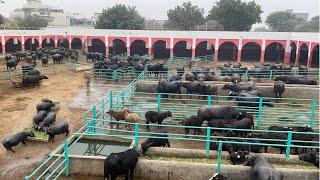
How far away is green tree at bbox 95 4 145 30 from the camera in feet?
181

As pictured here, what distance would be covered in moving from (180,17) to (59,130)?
53.2 metres

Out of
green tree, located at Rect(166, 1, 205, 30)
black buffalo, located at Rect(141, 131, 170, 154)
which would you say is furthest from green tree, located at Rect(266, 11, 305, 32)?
black buffalo, located at Rect(141, 131, 170, 154)

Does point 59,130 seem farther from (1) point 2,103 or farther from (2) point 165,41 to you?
(2) point 165,41

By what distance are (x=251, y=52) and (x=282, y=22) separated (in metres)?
49.6

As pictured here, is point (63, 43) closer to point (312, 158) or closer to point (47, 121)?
point (47, 121)

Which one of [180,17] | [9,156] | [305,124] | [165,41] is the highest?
[180,17]

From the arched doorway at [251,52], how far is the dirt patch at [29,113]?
71.8ft

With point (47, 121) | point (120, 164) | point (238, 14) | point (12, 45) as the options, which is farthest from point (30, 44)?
point (120, 164)

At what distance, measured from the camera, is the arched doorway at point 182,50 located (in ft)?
141

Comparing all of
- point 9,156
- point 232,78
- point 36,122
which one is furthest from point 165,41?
point 9,156

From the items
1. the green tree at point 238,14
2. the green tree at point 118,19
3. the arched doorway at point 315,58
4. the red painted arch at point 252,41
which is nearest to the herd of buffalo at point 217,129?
the arched doorway at point 315,58

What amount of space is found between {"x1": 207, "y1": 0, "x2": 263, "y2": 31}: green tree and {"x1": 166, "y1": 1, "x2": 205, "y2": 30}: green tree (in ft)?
27.7

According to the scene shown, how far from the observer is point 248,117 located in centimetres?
1333

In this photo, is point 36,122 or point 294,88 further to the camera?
point 294,88
